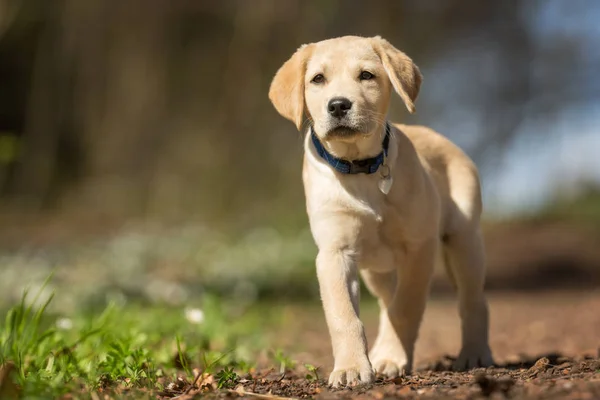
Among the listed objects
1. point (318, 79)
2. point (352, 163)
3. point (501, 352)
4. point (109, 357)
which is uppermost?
point (318, 79)

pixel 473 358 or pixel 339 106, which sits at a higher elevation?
pixel 339 106

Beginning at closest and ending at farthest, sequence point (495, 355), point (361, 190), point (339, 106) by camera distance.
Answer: point (339, 106) < point (361, 190) < point (495, 355)

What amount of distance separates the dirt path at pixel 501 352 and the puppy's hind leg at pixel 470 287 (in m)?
0.18

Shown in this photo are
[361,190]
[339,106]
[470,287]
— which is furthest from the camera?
[470,287]

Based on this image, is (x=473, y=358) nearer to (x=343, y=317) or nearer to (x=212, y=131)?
(x=343, y=317)

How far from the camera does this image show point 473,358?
4617mm

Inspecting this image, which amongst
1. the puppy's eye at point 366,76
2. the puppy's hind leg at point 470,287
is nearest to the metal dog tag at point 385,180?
the puppy's eye at point 366,76

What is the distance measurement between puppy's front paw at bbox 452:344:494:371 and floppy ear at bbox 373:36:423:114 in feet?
4.60

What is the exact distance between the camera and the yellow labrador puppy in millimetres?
3867

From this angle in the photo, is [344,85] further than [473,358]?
No

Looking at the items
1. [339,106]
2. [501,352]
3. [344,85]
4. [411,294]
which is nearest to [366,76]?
[344,85]

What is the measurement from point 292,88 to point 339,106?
415mm

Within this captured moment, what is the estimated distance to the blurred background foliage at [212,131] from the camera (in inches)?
451

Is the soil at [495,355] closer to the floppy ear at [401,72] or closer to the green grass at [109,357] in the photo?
the green grass at [109,357]
